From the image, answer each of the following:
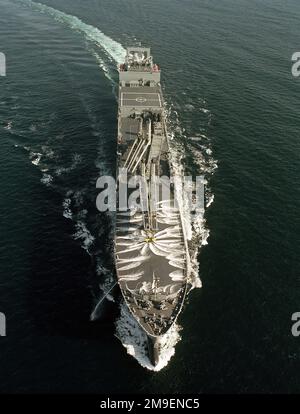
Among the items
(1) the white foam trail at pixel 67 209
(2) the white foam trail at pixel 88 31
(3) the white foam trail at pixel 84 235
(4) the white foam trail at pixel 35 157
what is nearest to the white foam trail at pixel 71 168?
(4) the white foam trail at pixel 35 157

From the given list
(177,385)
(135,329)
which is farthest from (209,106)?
(177,385)

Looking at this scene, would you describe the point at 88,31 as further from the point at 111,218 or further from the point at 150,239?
the point at 150,239

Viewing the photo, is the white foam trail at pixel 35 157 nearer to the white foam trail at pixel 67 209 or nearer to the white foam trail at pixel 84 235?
the white foam trail at pixel 67 209

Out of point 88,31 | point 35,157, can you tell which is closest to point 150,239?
point 35,157

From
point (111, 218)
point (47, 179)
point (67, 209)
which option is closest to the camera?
point (111, 218)

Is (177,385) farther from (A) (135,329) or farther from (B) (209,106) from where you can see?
(B) (209,106)

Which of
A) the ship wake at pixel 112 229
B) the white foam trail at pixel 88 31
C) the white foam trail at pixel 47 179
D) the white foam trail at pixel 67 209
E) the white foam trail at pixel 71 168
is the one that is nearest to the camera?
the ship wake at pixel 112 229
